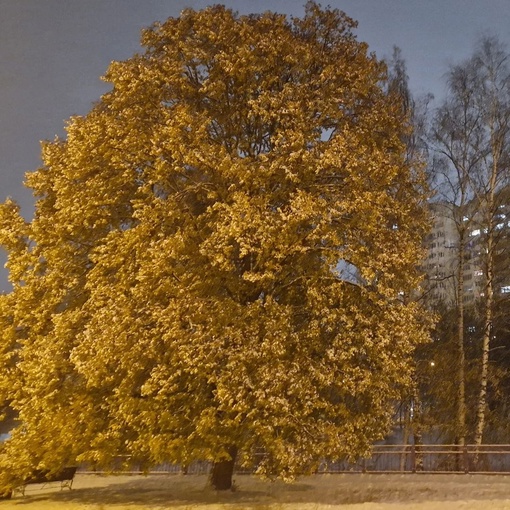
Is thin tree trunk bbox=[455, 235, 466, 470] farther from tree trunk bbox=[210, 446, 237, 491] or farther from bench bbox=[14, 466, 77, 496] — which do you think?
bench bbox=[14, 466, 77, 496]

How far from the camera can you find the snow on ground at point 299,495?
44.7 ft

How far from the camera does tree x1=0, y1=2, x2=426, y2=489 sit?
41.4 ft

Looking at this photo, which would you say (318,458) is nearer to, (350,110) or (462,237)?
(350,110)

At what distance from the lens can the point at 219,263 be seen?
13.5 meters

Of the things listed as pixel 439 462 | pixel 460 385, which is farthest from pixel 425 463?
pixel 460 385

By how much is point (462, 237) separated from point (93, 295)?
15.9m

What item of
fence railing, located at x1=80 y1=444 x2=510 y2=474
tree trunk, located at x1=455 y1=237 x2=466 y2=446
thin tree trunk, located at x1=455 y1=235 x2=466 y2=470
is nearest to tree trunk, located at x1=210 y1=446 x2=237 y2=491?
fence railing, located at x1=80 y1=444 x2=510 y2=474

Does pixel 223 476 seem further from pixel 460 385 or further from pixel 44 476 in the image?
pixel 460 385

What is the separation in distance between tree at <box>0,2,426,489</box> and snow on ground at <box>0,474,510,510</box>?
1.28m

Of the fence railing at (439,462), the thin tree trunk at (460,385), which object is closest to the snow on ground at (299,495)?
the fence railing at (439,462)

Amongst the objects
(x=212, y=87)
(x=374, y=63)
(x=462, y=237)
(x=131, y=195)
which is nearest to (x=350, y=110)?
(x=374, y=63)

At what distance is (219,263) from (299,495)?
6350mm

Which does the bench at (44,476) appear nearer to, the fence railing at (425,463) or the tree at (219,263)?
the tree at (219,263)

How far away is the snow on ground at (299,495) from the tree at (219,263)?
4.21ft
